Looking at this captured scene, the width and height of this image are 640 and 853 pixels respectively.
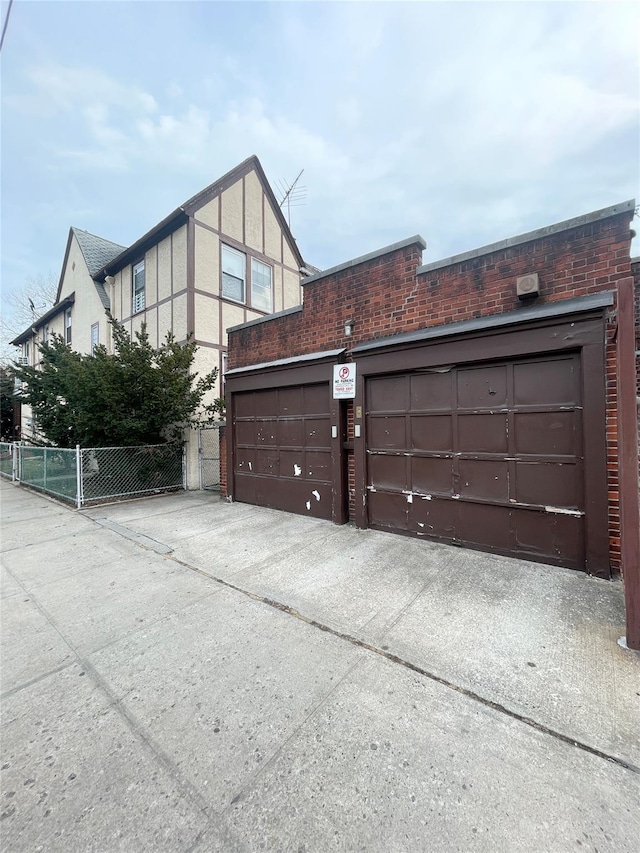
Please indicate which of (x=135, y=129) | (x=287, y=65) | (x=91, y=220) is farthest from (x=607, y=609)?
(x=91, y=220)

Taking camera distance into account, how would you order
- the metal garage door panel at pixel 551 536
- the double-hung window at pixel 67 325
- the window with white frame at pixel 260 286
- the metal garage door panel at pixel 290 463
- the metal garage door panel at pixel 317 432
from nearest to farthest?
the metal garage door panel at pixel 551 536, the metal garage door panel at pixel 317 432, the metal garage door panel at pixel 290 463, the window with white frame at pixel 260 286, the double-hung window at pixel 67 325

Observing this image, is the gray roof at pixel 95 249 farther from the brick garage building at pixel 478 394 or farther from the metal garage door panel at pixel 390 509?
→ the metal garage door panel at pixel 390 509

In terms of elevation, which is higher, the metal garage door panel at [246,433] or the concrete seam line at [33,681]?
the metal garage door panel at [246,433]

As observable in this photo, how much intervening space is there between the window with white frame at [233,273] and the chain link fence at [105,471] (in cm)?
489

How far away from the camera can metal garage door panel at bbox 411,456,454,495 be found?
14.8 feet

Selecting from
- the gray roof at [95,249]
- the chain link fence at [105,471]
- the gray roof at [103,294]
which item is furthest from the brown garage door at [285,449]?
the gray roof at [95,249]

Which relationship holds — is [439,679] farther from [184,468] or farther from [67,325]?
[67,325]

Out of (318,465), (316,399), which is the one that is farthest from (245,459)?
(316,399)

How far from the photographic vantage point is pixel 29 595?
11.5 feet

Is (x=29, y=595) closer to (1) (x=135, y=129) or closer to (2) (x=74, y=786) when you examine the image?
(2) (x=74, y=786)

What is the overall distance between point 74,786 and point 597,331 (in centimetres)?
502

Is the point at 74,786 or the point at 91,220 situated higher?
the point at 91,220

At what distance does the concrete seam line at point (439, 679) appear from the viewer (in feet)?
5.46

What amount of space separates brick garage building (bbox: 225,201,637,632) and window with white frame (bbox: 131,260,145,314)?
724cm
